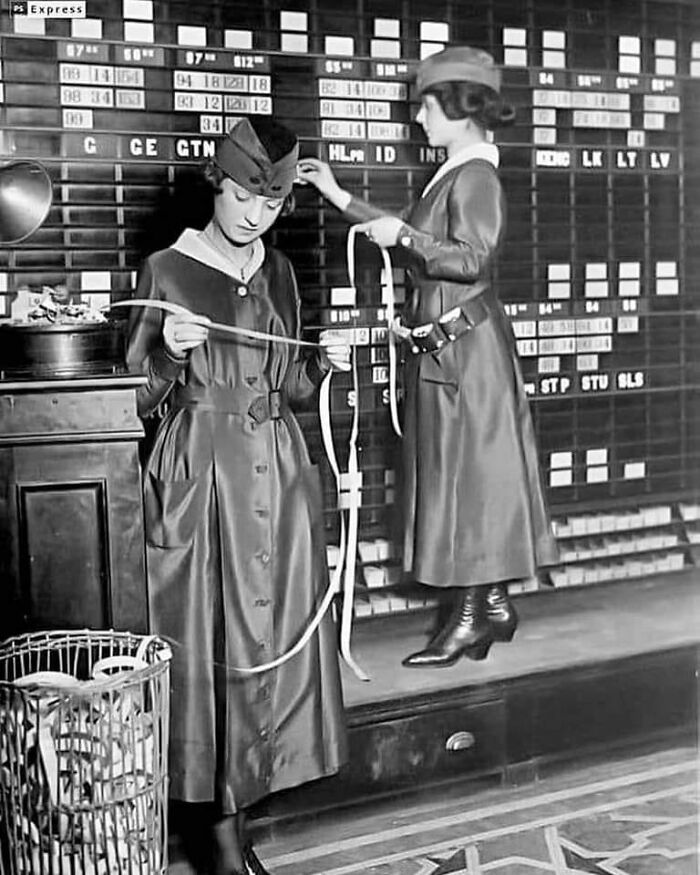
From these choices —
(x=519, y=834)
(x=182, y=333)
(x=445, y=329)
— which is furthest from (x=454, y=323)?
(x=519, y=834)

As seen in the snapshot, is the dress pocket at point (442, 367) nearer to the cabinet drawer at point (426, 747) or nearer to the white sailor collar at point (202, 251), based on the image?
the white sailor collar at point (202, 251)

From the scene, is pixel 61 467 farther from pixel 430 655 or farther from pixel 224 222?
pixel 430 655

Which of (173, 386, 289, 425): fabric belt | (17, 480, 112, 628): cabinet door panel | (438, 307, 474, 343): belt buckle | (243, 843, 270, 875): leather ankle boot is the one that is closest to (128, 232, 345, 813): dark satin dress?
(173, 386, 289, 425): fabric belt

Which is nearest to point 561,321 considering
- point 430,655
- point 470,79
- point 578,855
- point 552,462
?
point 552,462

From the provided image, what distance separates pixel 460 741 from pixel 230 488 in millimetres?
837

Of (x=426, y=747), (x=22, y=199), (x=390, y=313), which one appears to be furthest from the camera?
(x=426, y=747)

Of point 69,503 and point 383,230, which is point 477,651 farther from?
point 69,503

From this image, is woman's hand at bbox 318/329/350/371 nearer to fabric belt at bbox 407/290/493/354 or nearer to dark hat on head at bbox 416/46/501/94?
fabric belt at bbox 407/290/493/354

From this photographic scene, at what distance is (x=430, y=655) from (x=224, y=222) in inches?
41.9

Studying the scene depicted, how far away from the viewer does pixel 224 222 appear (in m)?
2.70

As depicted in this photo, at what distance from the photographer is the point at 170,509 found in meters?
2.69

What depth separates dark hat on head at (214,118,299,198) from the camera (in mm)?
2672

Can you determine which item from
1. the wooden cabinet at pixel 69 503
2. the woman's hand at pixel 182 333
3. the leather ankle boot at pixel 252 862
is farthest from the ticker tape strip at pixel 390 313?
the leather ankle boot at pixel 252 862

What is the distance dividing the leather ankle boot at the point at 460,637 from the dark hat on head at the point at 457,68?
3.60 feet
